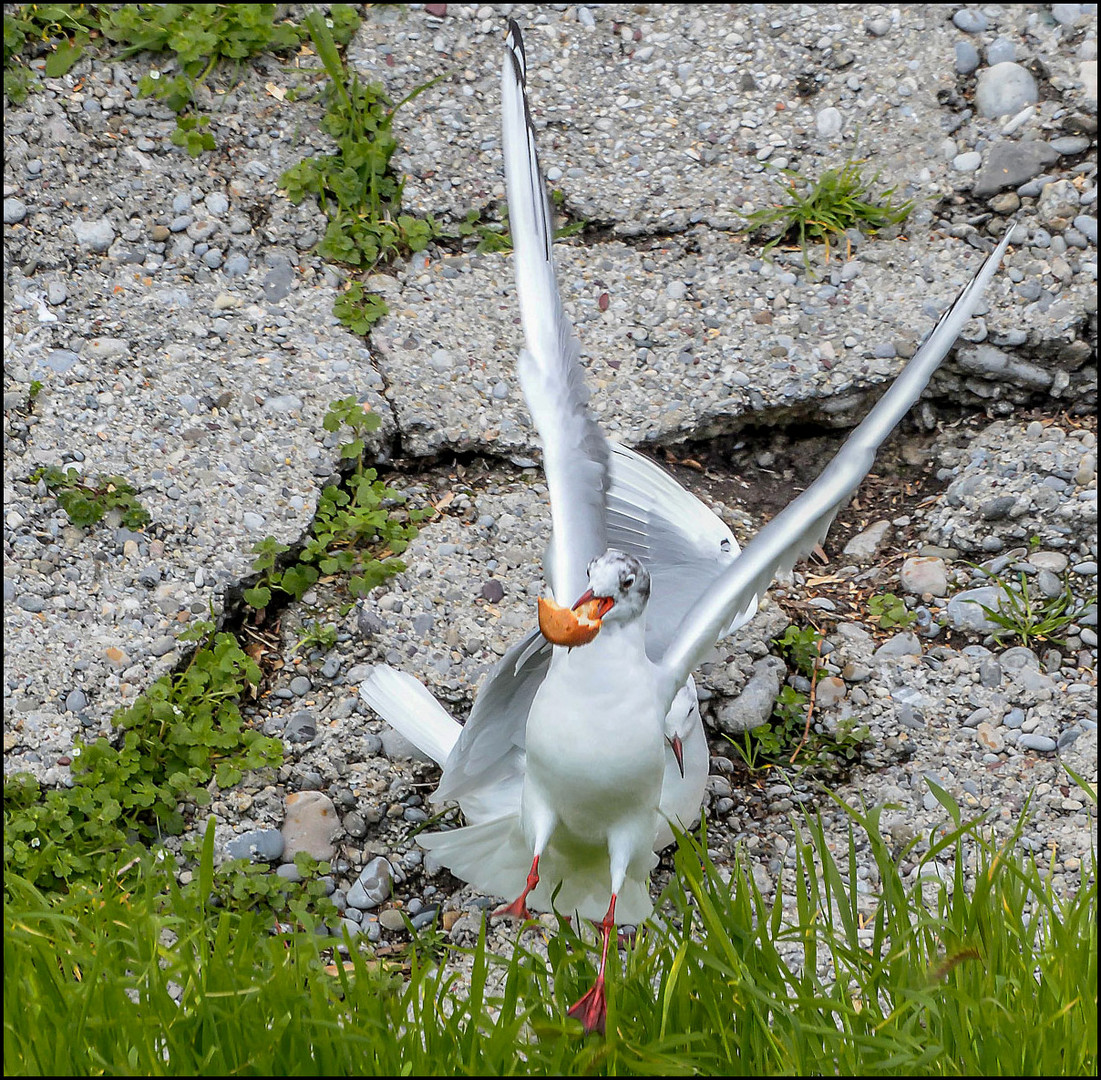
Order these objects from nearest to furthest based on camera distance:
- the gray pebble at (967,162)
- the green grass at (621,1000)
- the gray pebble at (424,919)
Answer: the green grass at (621,1000) → the gray pebble at (424,919) → the gray pebble at (967,162)

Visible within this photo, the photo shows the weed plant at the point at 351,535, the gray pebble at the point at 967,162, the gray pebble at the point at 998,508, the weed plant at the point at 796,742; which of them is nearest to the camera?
the weed plant at the point at 796,742

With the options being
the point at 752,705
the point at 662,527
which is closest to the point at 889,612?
the point at 752,705

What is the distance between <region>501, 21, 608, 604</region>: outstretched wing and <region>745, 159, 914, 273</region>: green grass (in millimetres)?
1050

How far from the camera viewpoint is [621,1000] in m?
1.93

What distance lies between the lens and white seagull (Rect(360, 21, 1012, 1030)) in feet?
6.63

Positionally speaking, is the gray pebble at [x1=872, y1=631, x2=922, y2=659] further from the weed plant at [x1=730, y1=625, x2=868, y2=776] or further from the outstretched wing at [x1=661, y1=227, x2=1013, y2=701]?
the outstretched wing at [x1=661, y1=227, x2=1013, y2=701]

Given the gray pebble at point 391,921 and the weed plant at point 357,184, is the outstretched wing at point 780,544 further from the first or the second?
the weed plant at point 357,184

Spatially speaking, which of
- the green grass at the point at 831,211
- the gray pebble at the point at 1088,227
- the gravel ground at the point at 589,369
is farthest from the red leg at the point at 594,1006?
the gray pebble at the point at 1088,227

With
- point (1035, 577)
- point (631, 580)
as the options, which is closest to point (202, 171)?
point (631, 580)

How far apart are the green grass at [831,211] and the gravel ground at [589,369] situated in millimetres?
61

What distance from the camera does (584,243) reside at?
347 cm

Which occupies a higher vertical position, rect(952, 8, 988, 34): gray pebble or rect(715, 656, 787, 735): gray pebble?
rect(952, 8, 988, 34): gray pebble

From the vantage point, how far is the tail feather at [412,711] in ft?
8.18

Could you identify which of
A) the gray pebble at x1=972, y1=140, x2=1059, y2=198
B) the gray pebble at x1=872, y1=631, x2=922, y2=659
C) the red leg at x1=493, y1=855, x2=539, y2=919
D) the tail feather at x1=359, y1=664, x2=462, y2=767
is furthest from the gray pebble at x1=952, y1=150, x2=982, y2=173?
the red leg at x1=493, y1=855, x2=539, y2=919
